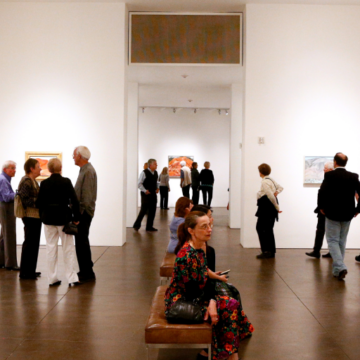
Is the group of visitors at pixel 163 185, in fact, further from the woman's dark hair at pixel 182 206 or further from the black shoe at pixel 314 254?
the woman's dark hair at pixel 182 206

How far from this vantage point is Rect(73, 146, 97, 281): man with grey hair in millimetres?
7094

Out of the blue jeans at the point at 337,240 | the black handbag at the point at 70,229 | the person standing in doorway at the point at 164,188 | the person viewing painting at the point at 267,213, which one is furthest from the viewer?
the person standing in doorway at the point at 164,188

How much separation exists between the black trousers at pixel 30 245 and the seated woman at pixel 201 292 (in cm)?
366

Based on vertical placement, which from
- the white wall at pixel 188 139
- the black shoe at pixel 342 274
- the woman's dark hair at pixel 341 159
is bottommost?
the black shoe at pixel 342 274

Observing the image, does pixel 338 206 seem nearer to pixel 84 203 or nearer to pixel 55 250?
pixel 84 203

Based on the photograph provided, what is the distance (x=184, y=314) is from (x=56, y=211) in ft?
10.8

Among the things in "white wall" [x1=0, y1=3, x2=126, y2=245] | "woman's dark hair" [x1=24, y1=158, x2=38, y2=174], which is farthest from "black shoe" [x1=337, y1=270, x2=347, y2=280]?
"white wall" [x1=0, y1=3, x2=126, y2=245]

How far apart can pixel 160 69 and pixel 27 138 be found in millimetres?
4376

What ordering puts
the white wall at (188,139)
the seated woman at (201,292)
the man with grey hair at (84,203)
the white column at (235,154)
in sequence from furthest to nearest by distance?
the white wall at (188,139)
the white column at (235,154)
the man with grey hair at (84,203)
the seated woman at (201,292)

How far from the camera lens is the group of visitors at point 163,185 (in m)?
12.8

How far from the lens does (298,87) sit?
1002cm

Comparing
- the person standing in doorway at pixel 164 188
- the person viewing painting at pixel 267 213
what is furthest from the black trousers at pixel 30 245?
the person standing in doorway at pixel 164 188

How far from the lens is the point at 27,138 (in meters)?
10.1

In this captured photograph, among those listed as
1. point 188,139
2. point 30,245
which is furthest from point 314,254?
point 188,139
